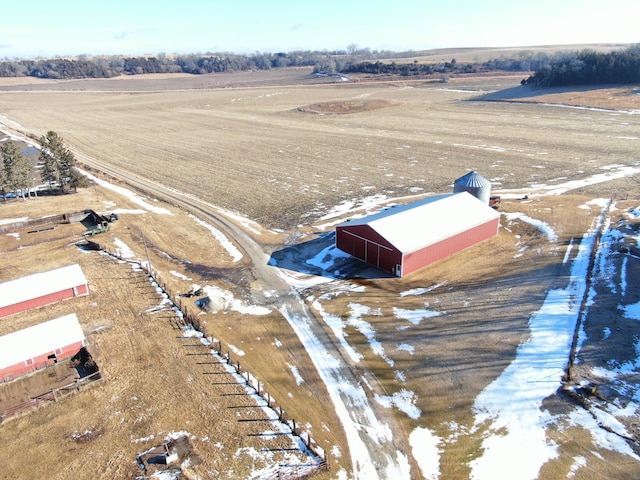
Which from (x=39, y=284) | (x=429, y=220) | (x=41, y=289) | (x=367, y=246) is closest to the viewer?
(x=41, y=289)

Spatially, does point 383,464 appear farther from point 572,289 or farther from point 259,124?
point 259,124

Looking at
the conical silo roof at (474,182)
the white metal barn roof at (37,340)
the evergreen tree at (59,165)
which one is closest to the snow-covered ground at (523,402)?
the white metal barn roof at (37,340)

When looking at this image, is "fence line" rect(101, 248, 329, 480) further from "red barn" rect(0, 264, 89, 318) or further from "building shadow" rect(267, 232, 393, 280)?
"building shadow" rect(267, 232, 393, 280)

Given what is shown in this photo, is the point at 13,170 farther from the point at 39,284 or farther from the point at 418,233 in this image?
the point at 418,233

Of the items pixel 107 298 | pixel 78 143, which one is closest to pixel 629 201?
pixel 107 298

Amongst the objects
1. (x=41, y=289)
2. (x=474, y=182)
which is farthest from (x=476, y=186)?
(x=41, y=289)

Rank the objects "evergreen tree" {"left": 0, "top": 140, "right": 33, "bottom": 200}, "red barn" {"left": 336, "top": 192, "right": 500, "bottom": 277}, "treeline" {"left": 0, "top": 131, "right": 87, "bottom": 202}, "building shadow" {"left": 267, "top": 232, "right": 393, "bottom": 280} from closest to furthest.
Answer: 1. "red barn" {"left": 336, "top": 192, "right": 500, "bottom": 277}
2. "building shadow" {"left": 267, "top": 232, "right": 393, "bottom": 280}
3. "evergreen tree" {"left": 0, "top": 140, "right": 33, "bottom": 200}
4. "treeline" {"left": 0, "top": 131, "right": 87, "bottom": 202}

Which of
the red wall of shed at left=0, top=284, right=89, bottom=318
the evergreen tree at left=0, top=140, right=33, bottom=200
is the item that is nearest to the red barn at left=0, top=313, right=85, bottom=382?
the red wall of shed at left=0, top=284, right=89, bottom=318
